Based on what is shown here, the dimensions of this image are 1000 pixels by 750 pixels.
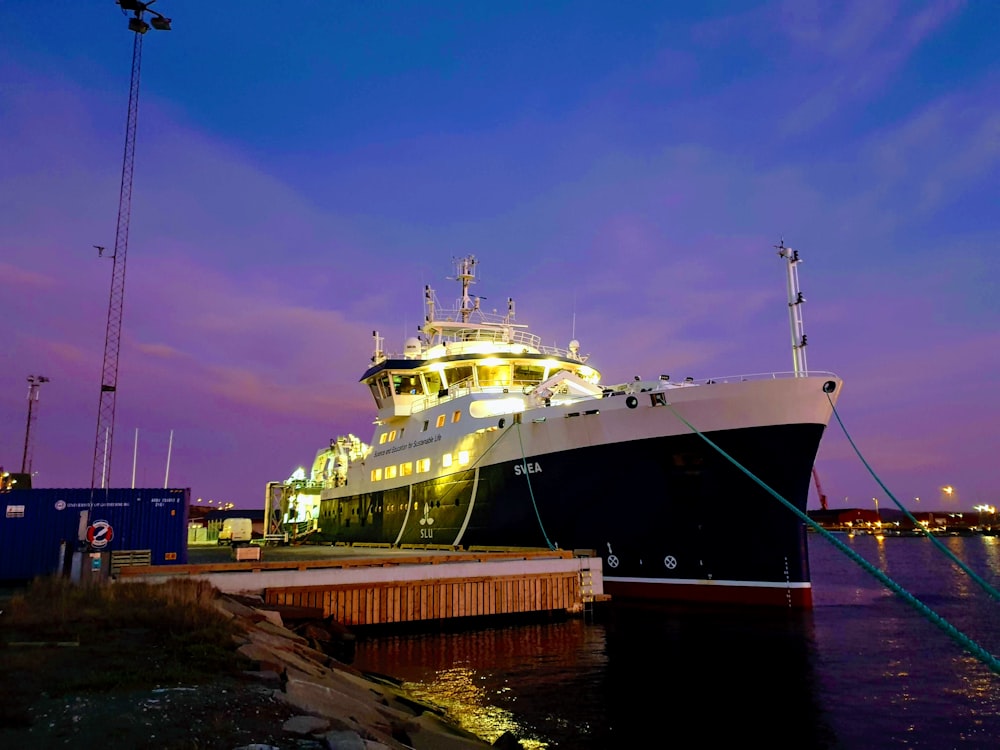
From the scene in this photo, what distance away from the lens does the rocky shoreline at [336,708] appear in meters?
7.00

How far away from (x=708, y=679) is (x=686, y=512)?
8163 mm

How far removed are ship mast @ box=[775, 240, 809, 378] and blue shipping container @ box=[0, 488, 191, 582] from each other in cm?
2142

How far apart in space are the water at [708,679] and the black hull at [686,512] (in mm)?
1070

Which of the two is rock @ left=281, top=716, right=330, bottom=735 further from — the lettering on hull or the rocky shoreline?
the lettering on hull

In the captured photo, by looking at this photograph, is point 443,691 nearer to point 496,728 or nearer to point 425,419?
point 496,728

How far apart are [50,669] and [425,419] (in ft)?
83.1

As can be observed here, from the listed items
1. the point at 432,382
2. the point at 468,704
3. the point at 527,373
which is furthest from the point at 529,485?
the point at 468,704

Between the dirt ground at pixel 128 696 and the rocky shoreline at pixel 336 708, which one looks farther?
the rocky shoreline at pixel 336 708

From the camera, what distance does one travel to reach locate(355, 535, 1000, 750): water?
466 inches

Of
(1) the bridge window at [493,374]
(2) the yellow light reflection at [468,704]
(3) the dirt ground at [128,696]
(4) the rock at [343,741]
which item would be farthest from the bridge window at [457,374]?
(4) the rock at [343,741]

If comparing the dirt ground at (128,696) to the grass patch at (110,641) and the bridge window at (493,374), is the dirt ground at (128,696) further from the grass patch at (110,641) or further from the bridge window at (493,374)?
the bridge window at (493,374)

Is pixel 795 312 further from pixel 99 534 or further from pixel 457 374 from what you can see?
pixel 99 534

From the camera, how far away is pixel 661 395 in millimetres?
22969

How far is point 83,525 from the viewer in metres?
19.2
